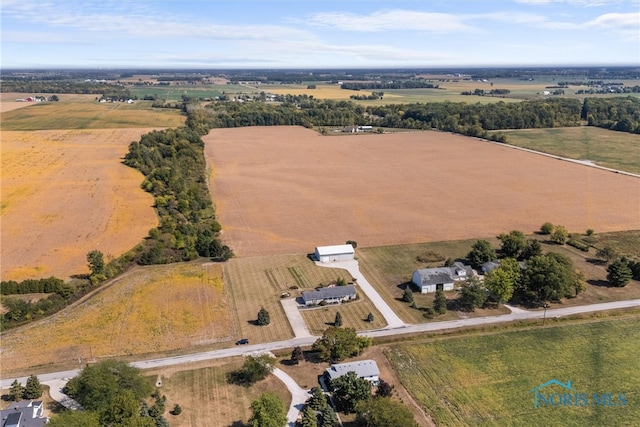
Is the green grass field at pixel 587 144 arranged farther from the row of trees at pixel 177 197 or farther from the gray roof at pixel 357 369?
the gray roof at pixel 357 369

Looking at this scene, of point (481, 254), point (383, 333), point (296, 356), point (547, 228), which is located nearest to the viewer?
point (296, 356)

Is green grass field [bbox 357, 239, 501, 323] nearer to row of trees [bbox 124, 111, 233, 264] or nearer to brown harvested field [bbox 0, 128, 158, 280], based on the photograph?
row of trees [bbox 124, 111, 233, 264]

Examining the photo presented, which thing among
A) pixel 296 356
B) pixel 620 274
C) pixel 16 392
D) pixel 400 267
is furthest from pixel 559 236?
pixel 16 392

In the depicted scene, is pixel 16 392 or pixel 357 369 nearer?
pixel 16 392

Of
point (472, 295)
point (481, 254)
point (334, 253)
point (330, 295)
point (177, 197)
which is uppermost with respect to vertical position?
point (177, 197)

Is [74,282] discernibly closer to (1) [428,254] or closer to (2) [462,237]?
(1) [428,254]

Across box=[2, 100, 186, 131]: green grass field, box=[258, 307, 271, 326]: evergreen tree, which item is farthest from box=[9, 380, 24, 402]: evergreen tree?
box=[2, 100, 186, 131]: green grass field

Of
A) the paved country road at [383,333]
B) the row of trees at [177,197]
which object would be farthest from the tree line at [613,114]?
the row of trees at [177,197]

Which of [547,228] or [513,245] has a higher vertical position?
[513,245]

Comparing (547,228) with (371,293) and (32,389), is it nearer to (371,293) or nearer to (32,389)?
(371,293)
